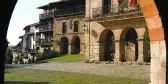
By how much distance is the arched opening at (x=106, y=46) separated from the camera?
33.2m

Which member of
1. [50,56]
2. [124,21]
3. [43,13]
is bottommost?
[50,56]

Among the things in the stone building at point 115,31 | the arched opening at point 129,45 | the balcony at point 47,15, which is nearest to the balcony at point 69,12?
the balcony at point 47,15

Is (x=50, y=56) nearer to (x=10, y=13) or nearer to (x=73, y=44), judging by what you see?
(x=73, y=44)

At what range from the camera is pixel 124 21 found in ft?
97.9

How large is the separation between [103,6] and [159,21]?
1166 inches

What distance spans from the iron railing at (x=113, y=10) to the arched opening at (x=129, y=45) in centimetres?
229

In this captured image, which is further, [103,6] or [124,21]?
[103,6]

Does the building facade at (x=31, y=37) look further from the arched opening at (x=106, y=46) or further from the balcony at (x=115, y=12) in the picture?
the balcony at (x=115, y=12)

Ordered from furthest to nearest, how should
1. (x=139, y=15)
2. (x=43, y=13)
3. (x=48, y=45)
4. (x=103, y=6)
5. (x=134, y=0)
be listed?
1. (x=43, y=13)
2. (x=48, y=45)
3. (x=103, y=6)
4. (x=139, y=15)
5. (x=134, y=0)

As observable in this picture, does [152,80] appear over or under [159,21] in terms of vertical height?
under

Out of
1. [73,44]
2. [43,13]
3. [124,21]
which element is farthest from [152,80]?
[43,13]

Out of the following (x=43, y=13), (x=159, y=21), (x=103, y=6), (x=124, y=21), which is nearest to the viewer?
(x=159, y=21)

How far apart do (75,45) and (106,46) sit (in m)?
18.7

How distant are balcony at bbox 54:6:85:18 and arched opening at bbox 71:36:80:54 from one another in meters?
4.29
